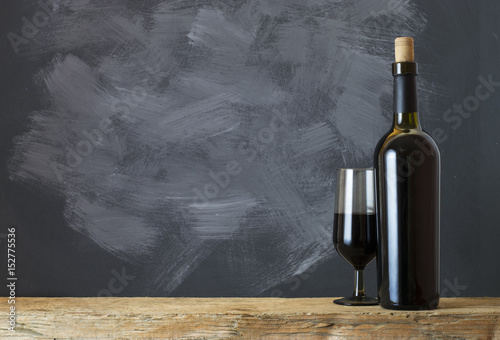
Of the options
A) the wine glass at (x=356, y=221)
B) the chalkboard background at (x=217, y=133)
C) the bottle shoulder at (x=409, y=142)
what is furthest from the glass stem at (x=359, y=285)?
the chalkboard background at (x=217, y=133)

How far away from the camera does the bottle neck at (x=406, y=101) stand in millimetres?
857

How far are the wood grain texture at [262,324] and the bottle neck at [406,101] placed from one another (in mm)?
307

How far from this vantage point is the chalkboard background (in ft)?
4.17

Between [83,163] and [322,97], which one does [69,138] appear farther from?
[322,97]

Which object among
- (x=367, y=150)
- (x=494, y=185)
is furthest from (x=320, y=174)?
(x=494, y=185)

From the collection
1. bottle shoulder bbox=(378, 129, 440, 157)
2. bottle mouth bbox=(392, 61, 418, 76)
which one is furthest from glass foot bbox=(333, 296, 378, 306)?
bottle mouth bbox=(392, 61, 418, 76)

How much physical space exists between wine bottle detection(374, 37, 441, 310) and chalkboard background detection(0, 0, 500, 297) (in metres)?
0.43

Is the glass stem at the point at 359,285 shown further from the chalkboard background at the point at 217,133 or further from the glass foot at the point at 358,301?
the chalkboard background at the point at 217,133

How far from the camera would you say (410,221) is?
828 mm

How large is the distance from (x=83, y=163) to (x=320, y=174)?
0.59 metres

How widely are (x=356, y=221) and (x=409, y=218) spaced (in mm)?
98

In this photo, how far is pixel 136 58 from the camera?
1.29 m

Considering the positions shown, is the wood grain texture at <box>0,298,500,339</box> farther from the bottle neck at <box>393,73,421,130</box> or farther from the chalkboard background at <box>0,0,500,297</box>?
the chalkboard background at <box>0,0,500,297</box>

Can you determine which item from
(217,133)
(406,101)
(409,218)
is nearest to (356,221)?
(409,218)
